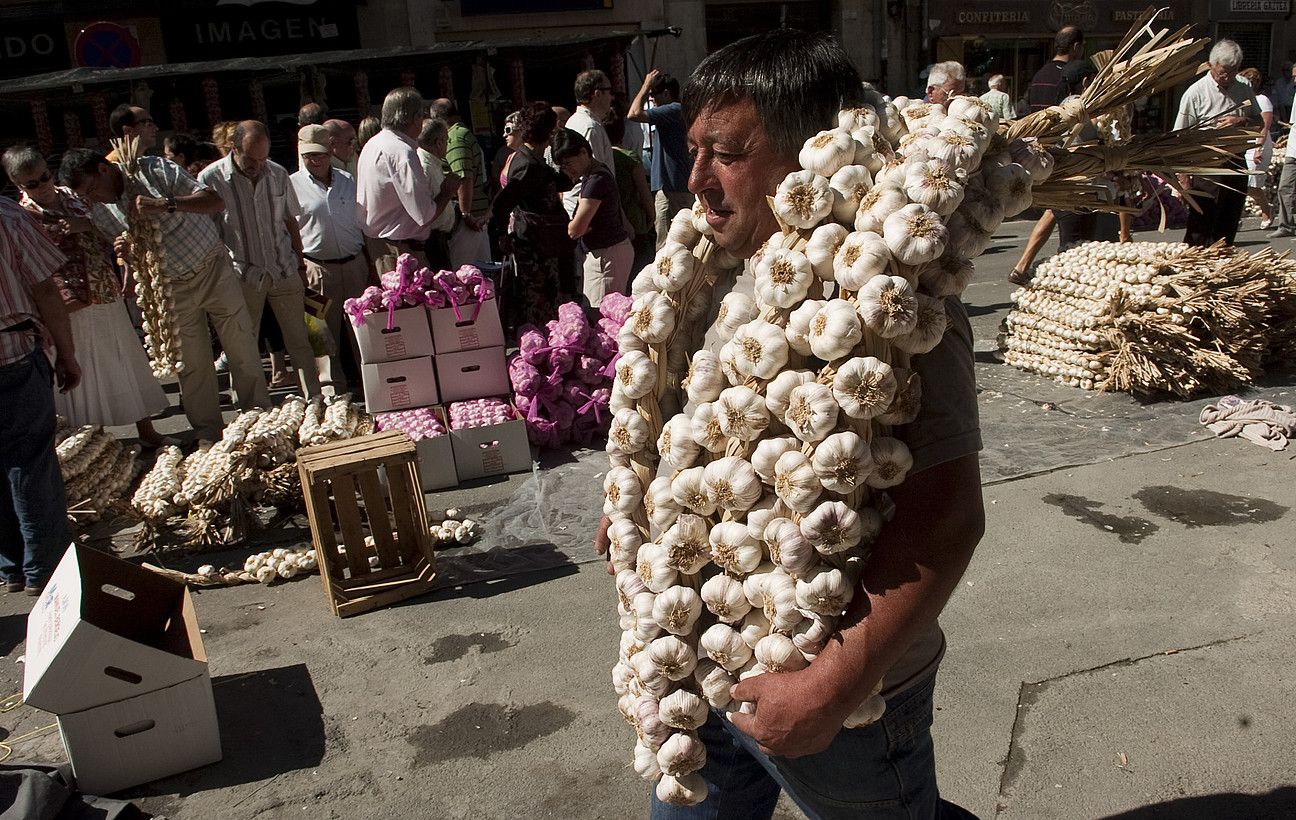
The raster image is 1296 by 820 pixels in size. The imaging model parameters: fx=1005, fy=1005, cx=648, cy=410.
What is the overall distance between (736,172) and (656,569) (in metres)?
0.61

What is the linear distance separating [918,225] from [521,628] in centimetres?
272

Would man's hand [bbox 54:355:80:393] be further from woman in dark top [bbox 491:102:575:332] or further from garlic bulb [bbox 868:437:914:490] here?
garlic bulb [bbox 868:437:914:490]

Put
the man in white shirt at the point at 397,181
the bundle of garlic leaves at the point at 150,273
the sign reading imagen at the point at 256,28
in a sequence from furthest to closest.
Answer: the sign reading imagen at the point at 256,28, the man in white shirt at the point at 397,181, the bundle of garlic leaves at the point at 150,273

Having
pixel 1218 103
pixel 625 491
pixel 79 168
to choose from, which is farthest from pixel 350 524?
pixel 1218 103

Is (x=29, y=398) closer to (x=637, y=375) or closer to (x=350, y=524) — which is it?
(x=350, y=524)

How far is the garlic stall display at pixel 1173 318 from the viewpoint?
5.10m

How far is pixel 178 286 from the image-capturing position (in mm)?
5934

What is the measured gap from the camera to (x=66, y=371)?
415cm

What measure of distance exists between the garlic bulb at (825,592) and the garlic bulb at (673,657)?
25 cm

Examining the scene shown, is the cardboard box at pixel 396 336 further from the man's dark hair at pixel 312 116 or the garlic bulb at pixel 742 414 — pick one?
the garlic bulb at pixel 742 414

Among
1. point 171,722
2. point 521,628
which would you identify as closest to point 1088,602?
point 521,628

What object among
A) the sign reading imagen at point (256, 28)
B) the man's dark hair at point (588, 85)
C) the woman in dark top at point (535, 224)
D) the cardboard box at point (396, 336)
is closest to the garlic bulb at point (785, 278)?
the cardboard box at point (396, 336)

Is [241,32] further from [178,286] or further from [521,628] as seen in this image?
[521,628]

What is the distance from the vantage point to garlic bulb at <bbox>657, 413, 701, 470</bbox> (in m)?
1.50
